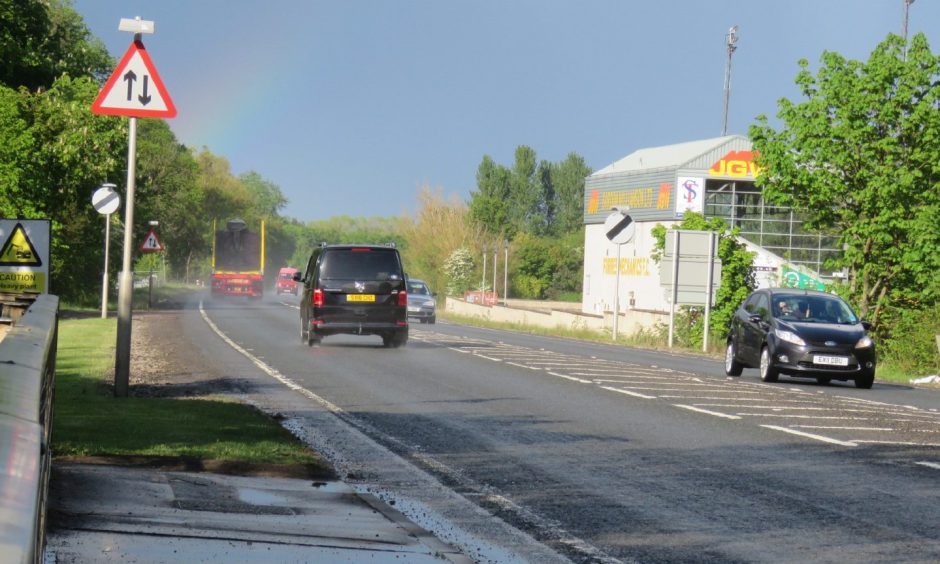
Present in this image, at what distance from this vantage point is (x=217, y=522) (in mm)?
7250

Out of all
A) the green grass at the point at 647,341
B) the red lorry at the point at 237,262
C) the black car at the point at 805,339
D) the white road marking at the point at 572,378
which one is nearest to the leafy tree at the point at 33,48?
the red lorry at the point at 237,262

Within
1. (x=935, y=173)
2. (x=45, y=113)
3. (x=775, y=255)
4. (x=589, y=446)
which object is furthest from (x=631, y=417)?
(x=775, y=255)

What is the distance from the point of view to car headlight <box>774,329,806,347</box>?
72.1ft

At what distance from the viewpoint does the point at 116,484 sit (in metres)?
8.17

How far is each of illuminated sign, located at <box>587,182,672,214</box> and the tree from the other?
148ft

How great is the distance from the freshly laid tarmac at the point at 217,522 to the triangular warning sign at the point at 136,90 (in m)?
6.10

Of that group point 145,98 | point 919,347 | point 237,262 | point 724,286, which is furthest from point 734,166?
point 145,98

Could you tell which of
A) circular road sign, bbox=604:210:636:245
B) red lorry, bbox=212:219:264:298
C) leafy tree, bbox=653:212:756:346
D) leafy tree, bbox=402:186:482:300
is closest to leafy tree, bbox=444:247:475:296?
leafy tree, bbox=402:186:482:300

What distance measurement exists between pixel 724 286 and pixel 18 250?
30.0 meters

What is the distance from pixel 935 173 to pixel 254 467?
3193cm

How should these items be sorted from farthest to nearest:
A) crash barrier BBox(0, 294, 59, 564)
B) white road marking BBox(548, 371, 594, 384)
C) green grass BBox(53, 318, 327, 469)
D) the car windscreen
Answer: the car windscreen
white road marking BBox(548, 371, 594, 384)
green grass BBox(53, 318, 327, 469)
crash barrier BBox(0, 294, 59, 564)

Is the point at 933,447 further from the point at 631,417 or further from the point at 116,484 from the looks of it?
the point at 116,484

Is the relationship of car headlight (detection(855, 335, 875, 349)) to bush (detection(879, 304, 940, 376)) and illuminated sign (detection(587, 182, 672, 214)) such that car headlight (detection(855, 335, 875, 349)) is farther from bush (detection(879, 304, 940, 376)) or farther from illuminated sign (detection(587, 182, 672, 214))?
illuminated sign (detection(587, 182, 672, 214))

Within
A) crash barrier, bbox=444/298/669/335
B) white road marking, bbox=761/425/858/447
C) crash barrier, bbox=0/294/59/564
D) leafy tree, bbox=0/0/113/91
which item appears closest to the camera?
crash barrier, bbox=0/294/59/564
